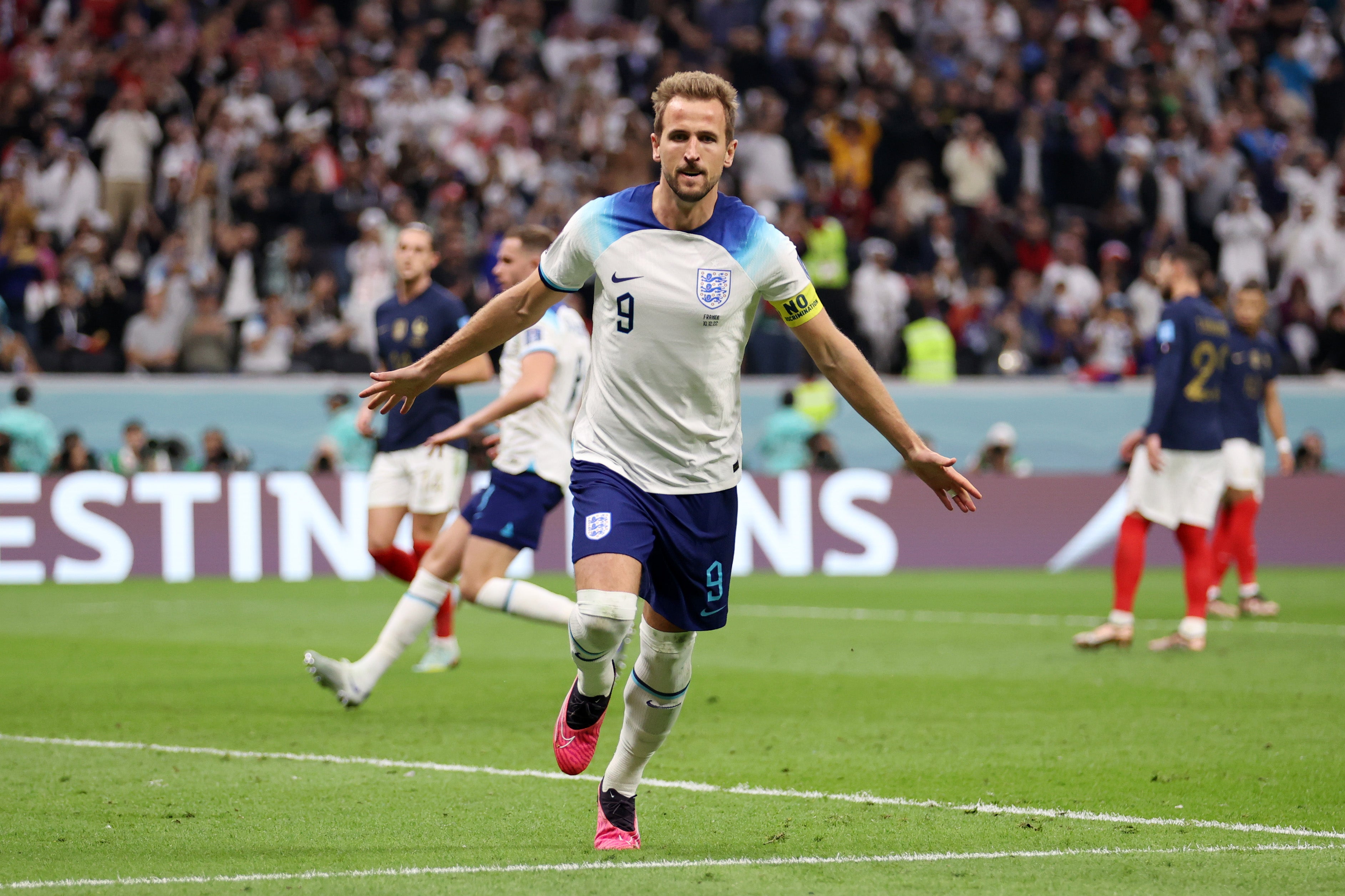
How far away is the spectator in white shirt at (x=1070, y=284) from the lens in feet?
70.6

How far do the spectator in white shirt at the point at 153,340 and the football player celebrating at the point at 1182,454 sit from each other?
37.8 feet

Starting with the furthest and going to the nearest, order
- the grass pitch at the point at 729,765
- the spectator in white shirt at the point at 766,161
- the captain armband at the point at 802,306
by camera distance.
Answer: the spectator in white shirt at the point at 766,161 → the captain armband at the point at 802,306 → the grass pitch at the point at 729,765

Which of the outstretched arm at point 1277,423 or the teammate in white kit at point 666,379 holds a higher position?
the teammate in white kit at point 666,379

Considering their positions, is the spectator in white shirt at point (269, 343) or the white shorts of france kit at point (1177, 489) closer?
the white shorts of france kit at point (1177, 489)

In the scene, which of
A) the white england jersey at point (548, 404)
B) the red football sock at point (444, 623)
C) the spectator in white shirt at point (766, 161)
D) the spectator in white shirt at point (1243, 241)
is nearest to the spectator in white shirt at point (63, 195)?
the spectator in white shirt at point (766, 161)

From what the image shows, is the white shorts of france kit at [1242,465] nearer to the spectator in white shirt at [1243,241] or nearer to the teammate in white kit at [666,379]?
the teammate in white kit at [666,379]

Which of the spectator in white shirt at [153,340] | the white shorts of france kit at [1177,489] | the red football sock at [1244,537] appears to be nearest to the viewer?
the white shorts of france kit at [1177,489]

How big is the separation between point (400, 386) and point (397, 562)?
4.66 metres

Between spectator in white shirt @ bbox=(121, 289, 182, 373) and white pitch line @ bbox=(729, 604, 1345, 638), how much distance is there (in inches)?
310

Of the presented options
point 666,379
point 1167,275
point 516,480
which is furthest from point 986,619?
point 666,379

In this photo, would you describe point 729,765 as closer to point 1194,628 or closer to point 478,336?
point 478,336

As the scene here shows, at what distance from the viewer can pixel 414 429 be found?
961 cm

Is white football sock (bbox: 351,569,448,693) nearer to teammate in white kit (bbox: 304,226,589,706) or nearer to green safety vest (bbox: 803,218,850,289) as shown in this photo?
teammate in white kit (bbox: 304,226,589,706)

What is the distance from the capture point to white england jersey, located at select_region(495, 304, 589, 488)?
876cm
